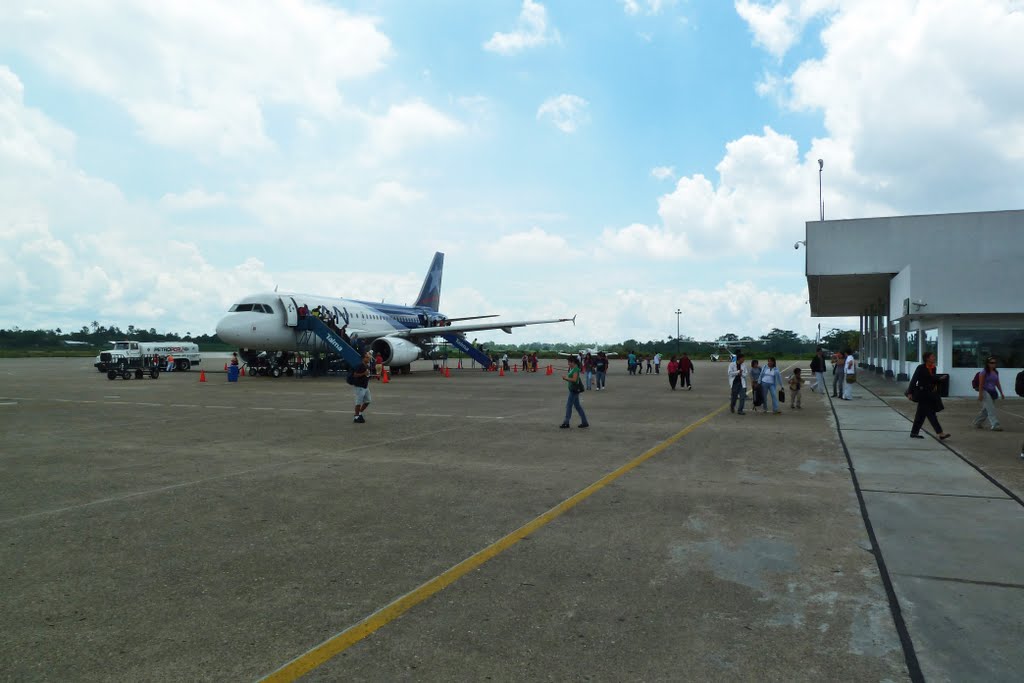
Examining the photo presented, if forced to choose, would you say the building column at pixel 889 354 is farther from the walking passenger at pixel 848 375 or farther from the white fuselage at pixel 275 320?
the white fuselage at pixel 275 320

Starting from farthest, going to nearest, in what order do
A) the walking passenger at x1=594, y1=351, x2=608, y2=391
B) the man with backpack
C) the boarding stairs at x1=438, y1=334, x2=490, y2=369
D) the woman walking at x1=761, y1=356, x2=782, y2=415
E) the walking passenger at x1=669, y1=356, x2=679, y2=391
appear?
the boarding stairs at x1=438, y1=334, x2=490, y2=369
the walking passenger at x1=594, y1=351, x2=608, y2=391
the walking passenger at x1=669, y1=356, x2=679, y2=391
the woman walking at x1=761, y1=356, x2=782, y2=415
the man with backpack

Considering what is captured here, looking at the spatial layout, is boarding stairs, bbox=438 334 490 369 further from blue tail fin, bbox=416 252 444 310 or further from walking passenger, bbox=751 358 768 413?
walking passenger, bbox=751 358 768 413

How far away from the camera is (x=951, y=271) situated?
811 inches

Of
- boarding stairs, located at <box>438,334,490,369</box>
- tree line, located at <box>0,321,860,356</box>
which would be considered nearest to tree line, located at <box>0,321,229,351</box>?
tree line, located at <box>0,321,860,356</box>

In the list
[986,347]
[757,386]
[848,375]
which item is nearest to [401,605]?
[757,386]

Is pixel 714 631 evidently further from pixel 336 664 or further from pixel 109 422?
pixel 109 422

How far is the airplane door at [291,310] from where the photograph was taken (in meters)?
28.4

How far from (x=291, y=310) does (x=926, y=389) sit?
2451 cm

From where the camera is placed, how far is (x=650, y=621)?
391 cm

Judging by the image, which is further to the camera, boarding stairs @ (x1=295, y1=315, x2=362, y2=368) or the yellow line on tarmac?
boarding stairs @ (x1=295, y1=315, x2=362, y2=368)

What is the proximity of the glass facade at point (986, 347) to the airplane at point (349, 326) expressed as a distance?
19.1 m

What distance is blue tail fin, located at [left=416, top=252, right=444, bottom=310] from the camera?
159 ft

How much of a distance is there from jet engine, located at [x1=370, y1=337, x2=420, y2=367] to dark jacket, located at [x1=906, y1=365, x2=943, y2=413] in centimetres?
2383

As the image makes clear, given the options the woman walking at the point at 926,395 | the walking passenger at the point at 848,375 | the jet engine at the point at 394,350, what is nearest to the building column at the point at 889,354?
the walking passenger at the point at 848,375
